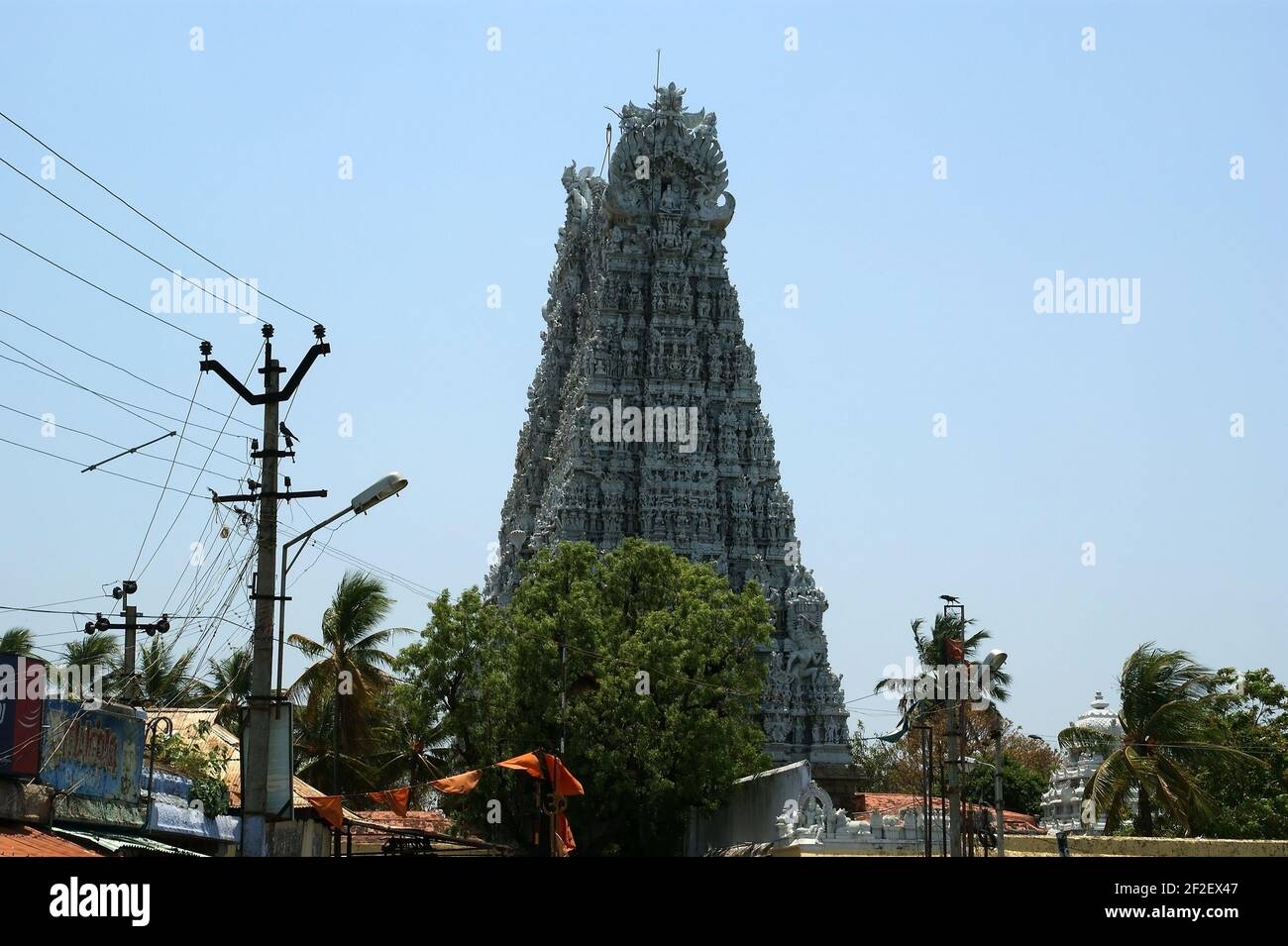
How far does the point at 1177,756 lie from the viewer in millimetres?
50281

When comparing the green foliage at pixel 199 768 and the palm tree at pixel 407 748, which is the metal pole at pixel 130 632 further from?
the palm tree at pixel 407 748

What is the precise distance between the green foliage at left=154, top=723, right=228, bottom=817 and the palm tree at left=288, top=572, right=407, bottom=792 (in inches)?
797

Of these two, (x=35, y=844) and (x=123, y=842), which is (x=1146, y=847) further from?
(x=35, y=844)

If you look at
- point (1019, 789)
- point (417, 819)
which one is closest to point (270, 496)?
point (417, 819)

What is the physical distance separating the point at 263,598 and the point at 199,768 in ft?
45.8

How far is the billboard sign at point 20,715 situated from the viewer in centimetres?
2838

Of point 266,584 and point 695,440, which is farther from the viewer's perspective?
point 695,440

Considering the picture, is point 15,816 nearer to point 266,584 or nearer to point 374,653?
point 266,584

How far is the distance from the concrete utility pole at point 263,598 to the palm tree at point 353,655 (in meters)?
32.8

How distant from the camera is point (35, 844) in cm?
2803

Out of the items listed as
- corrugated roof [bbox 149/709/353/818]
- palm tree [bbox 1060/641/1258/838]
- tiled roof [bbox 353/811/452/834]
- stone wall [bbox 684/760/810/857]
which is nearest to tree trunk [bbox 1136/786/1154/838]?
palm tree [bbox 1060/641/1258/838]
